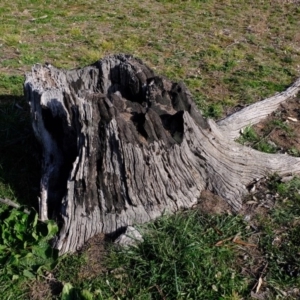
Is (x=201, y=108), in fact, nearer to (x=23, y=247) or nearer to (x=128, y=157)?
(x=128, y=157)

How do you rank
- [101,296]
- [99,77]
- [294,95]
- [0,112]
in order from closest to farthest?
1. [101,296]
2. [99,77]
3. [0,112]
4. [294,95]

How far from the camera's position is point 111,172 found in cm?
425

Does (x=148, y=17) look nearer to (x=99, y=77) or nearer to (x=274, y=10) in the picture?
(x=274, y=10)

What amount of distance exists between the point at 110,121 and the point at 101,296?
137 cm

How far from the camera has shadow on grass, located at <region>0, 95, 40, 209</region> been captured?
16.1ft

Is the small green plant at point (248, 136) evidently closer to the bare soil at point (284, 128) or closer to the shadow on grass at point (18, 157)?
the bare soil at point (284, 128)

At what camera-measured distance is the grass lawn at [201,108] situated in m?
3.96

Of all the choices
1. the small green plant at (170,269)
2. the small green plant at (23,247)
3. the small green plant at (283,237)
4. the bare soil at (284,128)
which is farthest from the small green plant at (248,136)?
the small green plant at (23,247)

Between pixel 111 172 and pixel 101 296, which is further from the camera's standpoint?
pixel 111 172

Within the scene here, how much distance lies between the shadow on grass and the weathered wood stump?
0.39 m

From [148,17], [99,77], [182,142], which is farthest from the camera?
[148,17]

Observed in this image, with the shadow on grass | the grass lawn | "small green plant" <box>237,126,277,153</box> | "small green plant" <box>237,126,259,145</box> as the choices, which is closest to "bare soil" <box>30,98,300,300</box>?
the grass lawn

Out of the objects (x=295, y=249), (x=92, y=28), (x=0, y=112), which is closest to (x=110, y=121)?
(x=295, y=249)

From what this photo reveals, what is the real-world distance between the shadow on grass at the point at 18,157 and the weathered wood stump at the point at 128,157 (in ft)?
1.28
